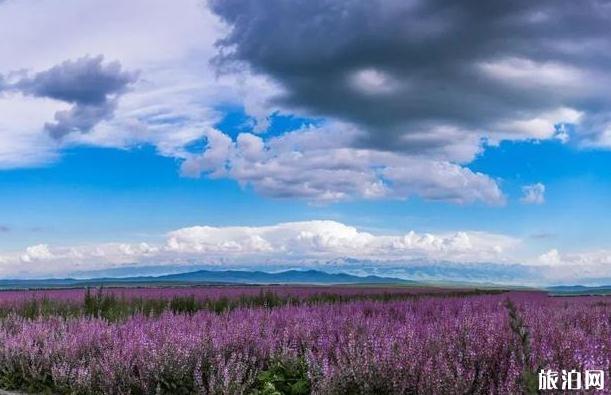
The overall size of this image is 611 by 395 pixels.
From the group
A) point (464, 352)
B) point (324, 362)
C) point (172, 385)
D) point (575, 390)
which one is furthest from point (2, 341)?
point (575, 390)

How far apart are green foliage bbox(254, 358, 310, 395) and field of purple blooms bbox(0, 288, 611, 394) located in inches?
0.5

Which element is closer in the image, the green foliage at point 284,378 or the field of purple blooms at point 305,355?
the field of purple blooms at point 305,355

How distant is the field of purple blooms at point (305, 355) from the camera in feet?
14.0

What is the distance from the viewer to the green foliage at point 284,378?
5387 millimetres

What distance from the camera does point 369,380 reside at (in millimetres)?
4691

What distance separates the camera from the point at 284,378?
5.82 metres

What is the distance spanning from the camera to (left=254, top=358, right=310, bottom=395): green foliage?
5.39 meters

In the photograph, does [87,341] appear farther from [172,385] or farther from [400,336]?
[400,336]

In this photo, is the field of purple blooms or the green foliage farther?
the green foliage

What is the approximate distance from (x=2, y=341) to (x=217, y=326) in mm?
3012

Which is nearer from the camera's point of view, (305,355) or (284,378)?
(305,355)

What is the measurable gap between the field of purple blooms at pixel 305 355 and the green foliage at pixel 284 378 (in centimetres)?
1

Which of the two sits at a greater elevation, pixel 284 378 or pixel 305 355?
pixel 305 355

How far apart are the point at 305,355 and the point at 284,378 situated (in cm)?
58
